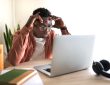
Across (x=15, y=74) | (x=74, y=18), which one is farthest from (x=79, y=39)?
(x=74, y=18)

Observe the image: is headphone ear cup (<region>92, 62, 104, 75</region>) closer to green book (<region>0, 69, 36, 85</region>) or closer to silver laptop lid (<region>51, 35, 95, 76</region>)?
silver laptop lid (<region>51, 35, 95, 76</region>)

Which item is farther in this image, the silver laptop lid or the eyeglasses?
the eyeglasses

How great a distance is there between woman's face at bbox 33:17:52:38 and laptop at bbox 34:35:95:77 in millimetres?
541

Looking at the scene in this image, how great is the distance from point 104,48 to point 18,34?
113cm

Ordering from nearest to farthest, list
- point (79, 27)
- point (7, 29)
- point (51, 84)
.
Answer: point (51, 84), point (79, 27), point (7, 29)

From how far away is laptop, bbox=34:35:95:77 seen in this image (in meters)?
1.13

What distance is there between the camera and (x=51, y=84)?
1.07 meters

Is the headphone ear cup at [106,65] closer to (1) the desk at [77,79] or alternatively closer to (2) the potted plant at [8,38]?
(1) the desk at [77,79]

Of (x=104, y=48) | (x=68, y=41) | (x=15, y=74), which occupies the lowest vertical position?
(x=104, y=48)

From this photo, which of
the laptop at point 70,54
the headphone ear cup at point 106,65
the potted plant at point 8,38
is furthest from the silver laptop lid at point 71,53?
the potted plant at point 8,38

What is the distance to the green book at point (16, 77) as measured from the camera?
2.71 feet

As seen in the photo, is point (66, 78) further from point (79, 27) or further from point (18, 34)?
point (79, 27)

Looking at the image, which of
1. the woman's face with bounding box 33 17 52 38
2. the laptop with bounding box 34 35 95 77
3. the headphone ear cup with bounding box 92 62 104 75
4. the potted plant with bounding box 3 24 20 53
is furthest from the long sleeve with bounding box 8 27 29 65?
the potted plant with bounding box 3 24 20 53

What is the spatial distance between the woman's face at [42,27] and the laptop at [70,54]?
0.54m
